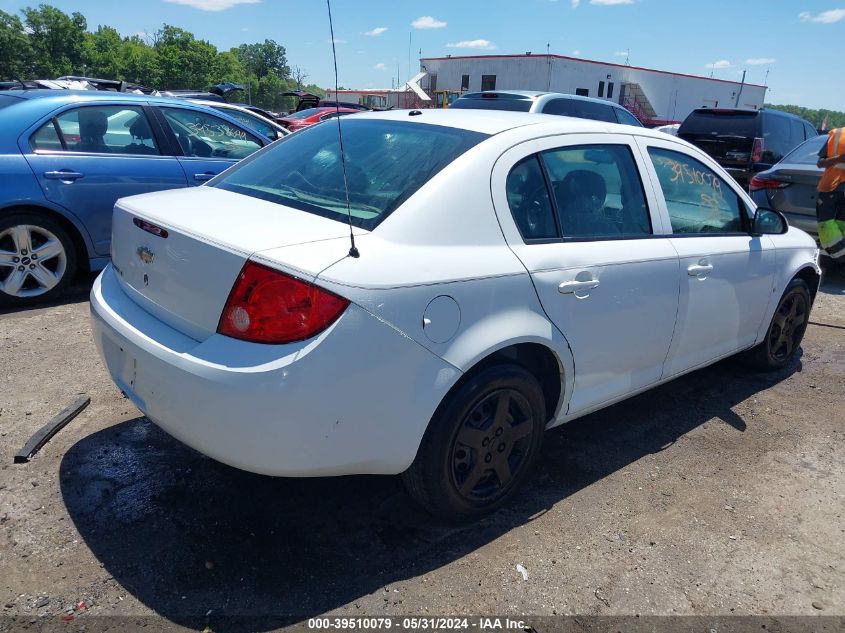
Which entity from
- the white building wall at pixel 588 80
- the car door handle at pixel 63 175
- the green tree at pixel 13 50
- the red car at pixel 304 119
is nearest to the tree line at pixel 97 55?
the green tree at pixel 13 50

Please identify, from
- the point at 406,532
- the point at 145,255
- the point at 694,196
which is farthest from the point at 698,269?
the point at 145,255

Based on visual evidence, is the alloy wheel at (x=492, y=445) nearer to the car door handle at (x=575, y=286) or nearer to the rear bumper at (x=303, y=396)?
the rear bumper at (x=303, y=396)

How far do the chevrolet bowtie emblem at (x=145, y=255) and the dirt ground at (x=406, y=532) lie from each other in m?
1.05

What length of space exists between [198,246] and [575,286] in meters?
1.56

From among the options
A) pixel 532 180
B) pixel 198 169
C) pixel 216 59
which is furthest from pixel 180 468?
pixel 216 59

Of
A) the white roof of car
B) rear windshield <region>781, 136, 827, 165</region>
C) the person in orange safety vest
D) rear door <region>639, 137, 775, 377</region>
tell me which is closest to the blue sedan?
the white roof of car

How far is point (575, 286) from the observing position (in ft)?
9.23

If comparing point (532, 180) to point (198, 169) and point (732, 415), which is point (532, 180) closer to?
point (732, 415)

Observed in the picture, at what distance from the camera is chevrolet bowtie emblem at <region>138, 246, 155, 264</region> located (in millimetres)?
2595

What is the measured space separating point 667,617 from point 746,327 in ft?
7.70

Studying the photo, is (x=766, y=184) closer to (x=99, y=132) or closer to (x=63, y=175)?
(x=99, y=132)

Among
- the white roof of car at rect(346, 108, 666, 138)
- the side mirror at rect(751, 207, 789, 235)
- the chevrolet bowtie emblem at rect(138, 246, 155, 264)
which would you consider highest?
the white roof of car at rect(346, 108, 666, 138)

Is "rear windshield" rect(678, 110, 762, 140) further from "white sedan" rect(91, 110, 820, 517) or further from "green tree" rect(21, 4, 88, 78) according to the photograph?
"green tree" rect(21, 4, 88, 78)

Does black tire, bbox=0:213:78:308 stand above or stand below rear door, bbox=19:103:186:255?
below
